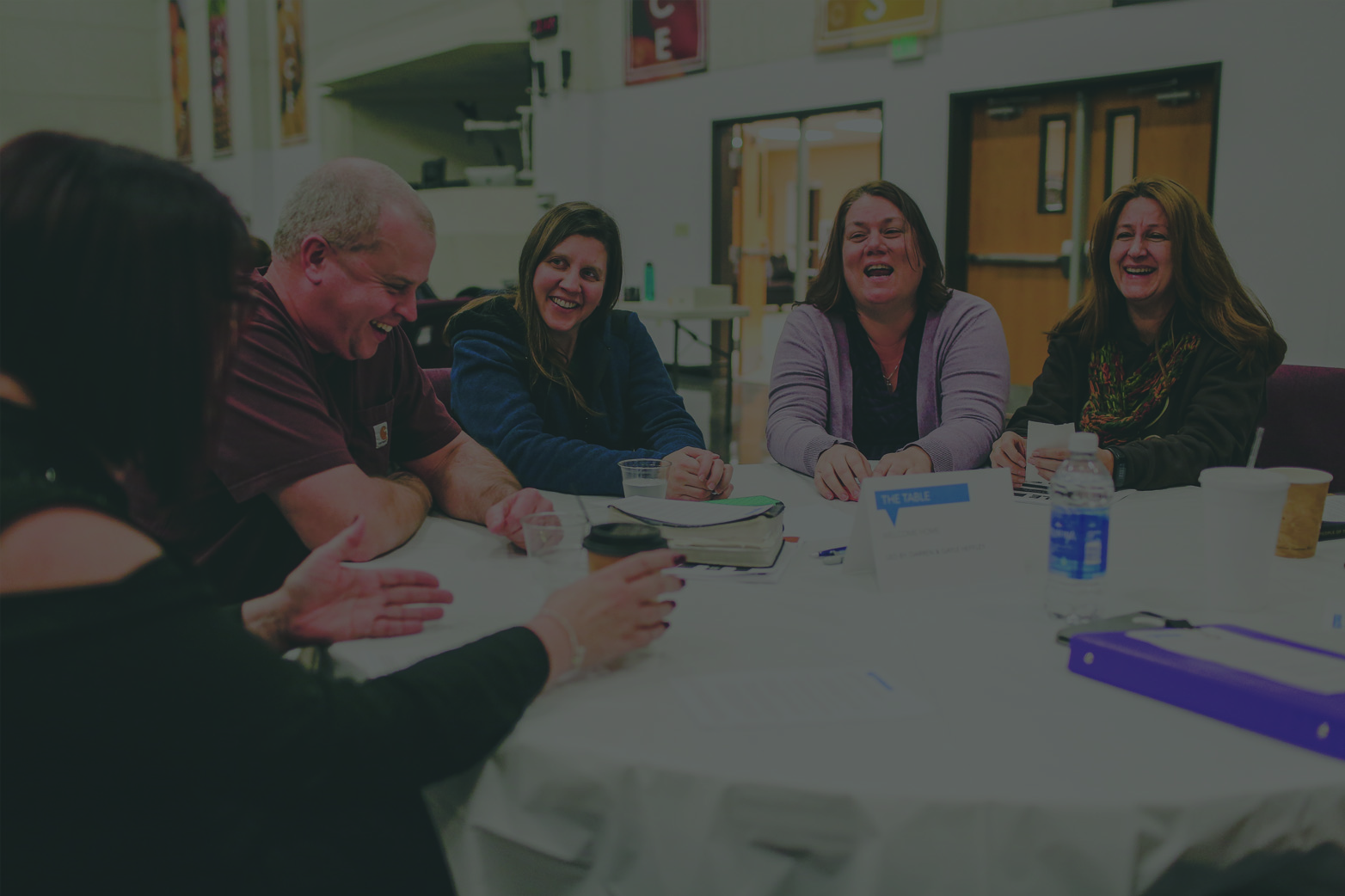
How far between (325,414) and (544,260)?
0.78m

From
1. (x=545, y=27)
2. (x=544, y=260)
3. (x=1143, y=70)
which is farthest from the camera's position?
(x=545, y=27)

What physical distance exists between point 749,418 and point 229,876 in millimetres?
5907

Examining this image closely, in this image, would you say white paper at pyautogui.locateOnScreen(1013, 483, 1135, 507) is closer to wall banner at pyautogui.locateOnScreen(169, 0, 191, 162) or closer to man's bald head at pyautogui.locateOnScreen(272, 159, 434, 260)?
man's bald head at pyautogui.locateOnScreen(272, 159, 434, 260)

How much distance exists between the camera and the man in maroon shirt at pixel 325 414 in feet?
4.58

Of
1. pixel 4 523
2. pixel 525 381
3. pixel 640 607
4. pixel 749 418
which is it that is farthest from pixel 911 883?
pixel 749 418

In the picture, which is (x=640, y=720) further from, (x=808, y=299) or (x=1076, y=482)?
(x=808, y=299)

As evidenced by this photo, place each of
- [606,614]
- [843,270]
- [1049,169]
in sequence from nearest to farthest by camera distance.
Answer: [606,614] < [843,270] < [1049,169]

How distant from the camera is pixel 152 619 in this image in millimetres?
689

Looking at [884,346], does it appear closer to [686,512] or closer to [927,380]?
[927,380]

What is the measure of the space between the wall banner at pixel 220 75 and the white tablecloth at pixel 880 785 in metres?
14.3

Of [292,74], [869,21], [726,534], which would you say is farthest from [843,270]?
[292,74]

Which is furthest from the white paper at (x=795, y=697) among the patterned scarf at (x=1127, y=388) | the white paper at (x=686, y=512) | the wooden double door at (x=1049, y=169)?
the wooden double door at (x=1049, y=169)

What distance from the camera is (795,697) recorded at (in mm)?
918

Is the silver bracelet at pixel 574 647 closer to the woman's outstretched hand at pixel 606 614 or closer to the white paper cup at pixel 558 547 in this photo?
the woman's outstretched hand at pixel 606 614
